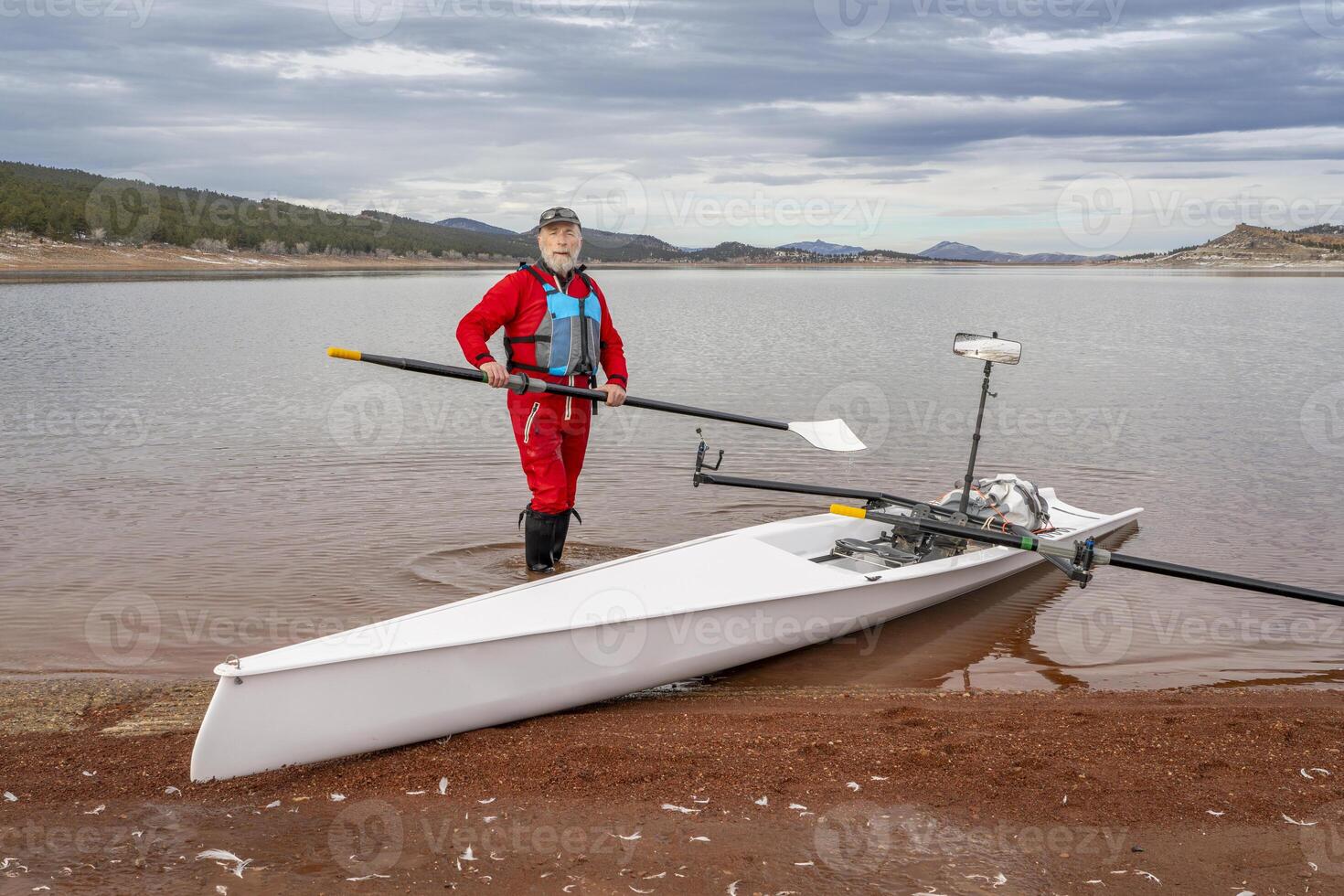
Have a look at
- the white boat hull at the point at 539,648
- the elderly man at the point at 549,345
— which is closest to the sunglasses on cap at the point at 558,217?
the elderly man at the point at 549,345

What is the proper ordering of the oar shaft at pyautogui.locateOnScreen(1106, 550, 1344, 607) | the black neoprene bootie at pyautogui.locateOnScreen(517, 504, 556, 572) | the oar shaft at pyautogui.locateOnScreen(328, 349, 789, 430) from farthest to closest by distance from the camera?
1. the black neoprene bootie at pyautogui.locateOnScreen(517, 504, 556, 572)
2. the oar shaft at pyautogui.locateOnScreen(328, 349, 789, 430)
3. the oar shaft at pyautogui.locateOnScreen(1106, 550, 1344, 607)

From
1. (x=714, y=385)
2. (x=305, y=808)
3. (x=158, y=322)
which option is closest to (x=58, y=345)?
(x=158, y=322)

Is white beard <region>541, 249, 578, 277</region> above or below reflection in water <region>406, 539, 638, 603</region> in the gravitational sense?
above

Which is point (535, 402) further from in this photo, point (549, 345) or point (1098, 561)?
point (1098, 561)

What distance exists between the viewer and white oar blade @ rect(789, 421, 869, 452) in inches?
344

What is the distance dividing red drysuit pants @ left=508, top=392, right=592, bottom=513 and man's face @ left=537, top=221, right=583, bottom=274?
940 millimetres

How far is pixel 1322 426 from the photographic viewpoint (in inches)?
618

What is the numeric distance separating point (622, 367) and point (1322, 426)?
523 inches

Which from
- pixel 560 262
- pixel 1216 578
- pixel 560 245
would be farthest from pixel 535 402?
pixel 1216 578

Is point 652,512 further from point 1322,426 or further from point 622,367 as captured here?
point 1322,426

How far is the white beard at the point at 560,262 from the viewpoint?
7078mm

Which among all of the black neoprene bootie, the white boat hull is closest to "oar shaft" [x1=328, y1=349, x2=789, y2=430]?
the black neoprene bootie

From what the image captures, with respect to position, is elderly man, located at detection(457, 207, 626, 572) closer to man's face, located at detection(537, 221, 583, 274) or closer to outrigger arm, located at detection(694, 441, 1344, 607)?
man's face, located at detection(537, 221, 583, 274)

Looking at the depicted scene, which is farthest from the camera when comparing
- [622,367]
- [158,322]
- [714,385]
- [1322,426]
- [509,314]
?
[158,322]
